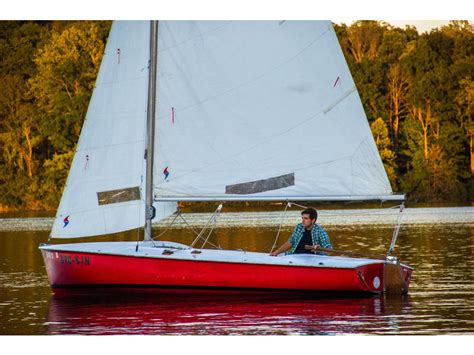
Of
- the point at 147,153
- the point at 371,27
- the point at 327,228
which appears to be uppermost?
the point at 371,27

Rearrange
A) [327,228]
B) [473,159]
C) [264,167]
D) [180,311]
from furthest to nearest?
[473,159] → [327,228] → [264,167] → [180,311]

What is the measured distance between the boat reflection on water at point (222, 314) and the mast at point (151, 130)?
114cm

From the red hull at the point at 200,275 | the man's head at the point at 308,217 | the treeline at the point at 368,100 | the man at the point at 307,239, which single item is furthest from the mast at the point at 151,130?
the treeline at the point at 368,100

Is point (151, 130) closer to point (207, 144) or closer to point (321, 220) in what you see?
point (207, 144)

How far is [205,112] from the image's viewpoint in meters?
19.2

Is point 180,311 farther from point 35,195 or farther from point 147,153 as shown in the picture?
point 35,195

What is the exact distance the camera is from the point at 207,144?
19.1 m

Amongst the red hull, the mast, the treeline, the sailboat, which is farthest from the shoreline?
the red hull

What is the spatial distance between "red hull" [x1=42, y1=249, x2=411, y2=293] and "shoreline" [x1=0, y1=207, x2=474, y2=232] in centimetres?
1904

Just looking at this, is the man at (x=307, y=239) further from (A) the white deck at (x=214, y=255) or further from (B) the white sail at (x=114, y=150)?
(B) the white sail at (x=114, y=150)

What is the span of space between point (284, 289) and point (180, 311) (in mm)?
1591

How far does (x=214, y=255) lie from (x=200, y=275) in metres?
0.34

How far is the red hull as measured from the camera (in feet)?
58.5

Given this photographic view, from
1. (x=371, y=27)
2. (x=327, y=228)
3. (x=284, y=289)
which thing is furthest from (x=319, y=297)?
(x=371, y=27)
